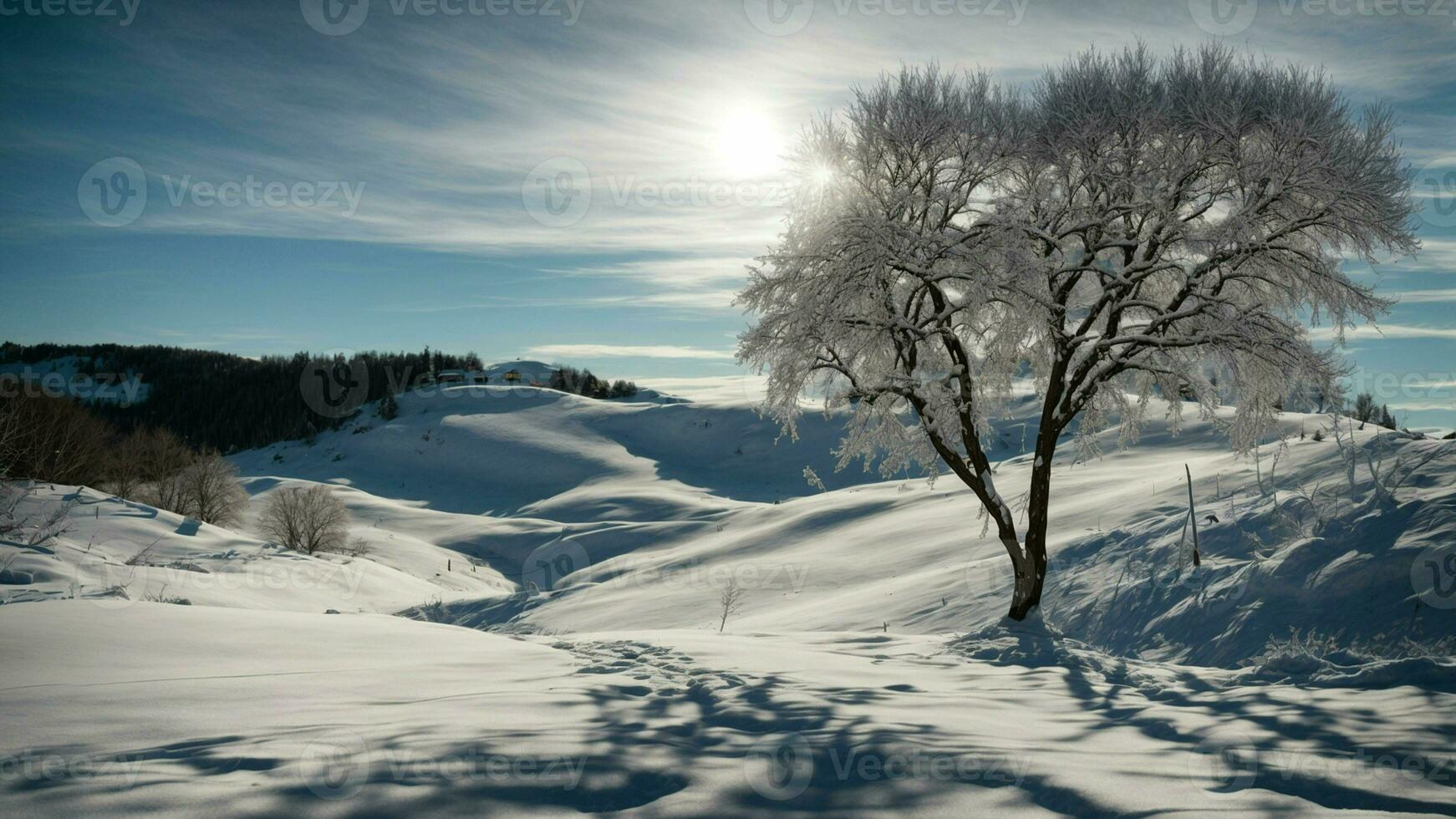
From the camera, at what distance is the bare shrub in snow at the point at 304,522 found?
172 ft

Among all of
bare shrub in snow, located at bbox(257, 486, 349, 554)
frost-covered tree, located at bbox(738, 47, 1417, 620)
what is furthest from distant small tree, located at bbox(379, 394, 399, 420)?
frost-covered tree, located at bbox(738, 47, 1417, 620)

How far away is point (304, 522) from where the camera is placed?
52.5 meters

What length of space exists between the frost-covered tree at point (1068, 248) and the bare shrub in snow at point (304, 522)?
157ft

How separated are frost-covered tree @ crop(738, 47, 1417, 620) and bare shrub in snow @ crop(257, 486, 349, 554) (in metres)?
48.0

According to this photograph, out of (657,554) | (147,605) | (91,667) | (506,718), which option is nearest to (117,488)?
(657,554)

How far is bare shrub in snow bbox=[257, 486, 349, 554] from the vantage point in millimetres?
52281

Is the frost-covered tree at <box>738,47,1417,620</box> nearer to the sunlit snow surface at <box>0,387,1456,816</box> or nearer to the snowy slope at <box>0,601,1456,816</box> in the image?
the sunlit snow surface at <box>0,387,1456,816</box>

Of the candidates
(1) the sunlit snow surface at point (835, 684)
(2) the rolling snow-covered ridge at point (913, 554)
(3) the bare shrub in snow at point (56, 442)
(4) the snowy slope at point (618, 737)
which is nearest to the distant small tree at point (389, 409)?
(2) the rolling snow-covered ridge at point (913, 554)

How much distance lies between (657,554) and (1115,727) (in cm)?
4050

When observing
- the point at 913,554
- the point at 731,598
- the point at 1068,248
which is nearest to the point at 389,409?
the point at 731,598

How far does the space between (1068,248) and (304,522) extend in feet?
174

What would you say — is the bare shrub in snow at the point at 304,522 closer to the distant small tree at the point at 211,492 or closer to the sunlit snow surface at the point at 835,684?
the distant small tree at the point at 211,492

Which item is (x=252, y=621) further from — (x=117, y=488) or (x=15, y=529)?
(x=117, y=488)

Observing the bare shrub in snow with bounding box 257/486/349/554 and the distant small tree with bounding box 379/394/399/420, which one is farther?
→ the distant small tree with bounding box 379/394/399/420
